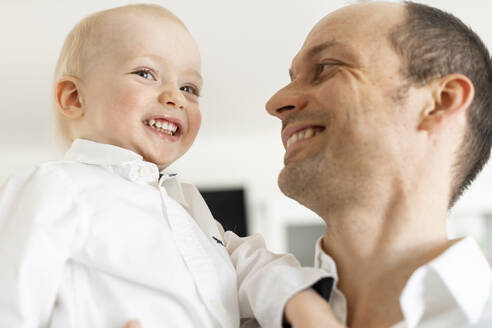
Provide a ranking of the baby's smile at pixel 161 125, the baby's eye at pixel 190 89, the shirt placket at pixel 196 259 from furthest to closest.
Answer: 1. the baby's eye at pixel 190 89
2. the baby's smile at pixel 161 125
3. the shirt placket at pixel 196 259

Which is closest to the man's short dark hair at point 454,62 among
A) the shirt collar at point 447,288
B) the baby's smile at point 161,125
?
the shirt collar at point 447,288

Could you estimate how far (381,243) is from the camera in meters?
1.11

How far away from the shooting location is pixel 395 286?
1.06m

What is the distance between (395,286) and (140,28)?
29.7 inches

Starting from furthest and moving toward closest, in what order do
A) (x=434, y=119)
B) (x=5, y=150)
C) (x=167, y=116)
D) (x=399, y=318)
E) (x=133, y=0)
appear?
(x=5, y=150)
(x=133, y=0)
(x=167, y=116)
(x=434, y=119)
(x=399, y=318)

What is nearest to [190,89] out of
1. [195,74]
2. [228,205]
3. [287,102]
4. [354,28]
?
[195,74]

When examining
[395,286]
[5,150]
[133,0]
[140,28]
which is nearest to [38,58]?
[133,0]

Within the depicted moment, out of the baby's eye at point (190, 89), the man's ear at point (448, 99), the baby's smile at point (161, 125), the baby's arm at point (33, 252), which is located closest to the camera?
the baby's arm at point (33, 252)

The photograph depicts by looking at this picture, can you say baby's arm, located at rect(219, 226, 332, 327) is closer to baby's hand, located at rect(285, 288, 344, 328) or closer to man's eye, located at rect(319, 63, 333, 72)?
baby's hand, located at rect(285, 288, 344, 328)

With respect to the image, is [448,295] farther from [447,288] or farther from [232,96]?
[232,96]

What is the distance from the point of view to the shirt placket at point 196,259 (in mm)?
1020

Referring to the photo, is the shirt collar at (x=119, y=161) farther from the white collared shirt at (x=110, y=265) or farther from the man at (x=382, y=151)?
the man at (x=382, y=151)

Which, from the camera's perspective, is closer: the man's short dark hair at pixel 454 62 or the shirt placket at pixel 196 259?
the shirt placket at pixel 196 259

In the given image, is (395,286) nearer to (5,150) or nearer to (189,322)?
(189,322)
